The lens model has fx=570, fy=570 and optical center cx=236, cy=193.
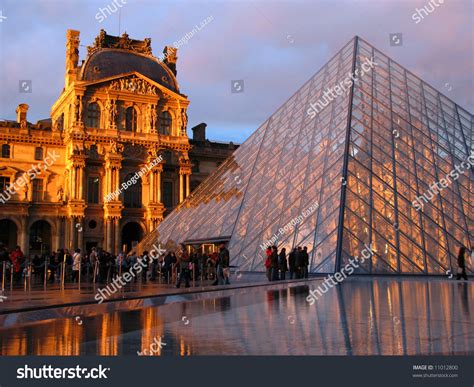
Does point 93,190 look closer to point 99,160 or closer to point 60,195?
Answer: point 99,160

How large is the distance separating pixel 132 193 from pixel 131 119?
6120mm

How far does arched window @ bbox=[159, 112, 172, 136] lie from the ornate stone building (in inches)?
3.3

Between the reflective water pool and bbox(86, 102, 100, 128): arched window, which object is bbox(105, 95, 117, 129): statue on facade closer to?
bbox(86, 102, 100, 128): arched window

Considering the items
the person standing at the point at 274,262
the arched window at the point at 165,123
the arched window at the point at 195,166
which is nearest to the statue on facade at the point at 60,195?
the arched window at the point at 165,123

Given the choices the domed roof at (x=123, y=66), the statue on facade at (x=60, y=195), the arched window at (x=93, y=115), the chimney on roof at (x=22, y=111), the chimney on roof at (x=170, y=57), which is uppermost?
the chimney on roof at (x=170, y=57)

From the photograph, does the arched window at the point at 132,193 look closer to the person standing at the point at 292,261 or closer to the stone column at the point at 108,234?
the stone column at the point at 108,234

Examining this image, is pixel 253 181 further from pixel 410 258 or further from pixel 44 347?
pixel 44 347

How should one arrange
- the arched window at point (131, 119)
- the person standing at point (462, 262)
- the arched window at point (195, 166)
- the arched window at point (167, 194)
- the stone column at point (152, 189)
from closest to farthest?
the person standing at point (462, 262) < the stone column at point (152, 189) < the arched window at point (131, 119) < the arched window at point (167, 194) < the arched window at point (195, 166)

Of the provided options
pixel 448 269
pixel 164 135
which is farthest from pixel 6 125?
pixel 448 269

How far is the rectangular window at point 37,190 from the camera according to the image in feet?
144

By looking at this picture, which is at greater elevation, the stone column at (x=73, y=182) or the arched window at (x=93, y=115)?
the arched window at (x=93, y=115)

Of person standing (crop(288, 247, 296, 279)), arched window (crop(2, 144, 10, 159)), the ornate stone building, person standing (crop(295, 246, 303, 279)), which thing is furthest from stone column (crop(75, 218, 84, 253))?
person standing (crop(295, 246, 303, 279))

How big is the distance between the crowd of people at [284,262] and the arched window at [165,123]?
32.3 meters

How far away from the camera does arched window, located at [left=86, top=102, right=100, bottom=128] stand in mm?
44562
